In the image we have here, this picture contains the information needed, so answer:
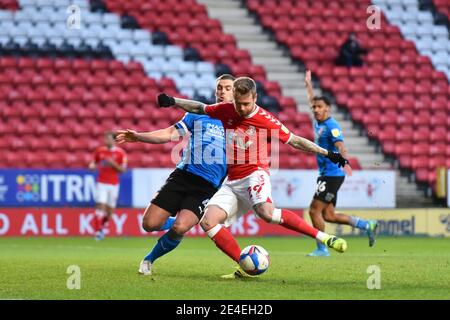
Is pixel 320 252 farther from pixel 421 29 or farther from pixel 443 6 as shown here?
pixel 443 6

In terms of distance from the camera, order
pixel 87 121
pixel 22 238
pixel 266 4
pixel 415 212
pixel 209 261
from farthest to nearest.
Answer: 1. pixel 266 4
2. pixel 87 121
3. pixel 415 212
4. pixel 22 238
5. pixel 209 261

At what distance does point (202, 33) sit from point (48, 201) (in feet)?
23.2

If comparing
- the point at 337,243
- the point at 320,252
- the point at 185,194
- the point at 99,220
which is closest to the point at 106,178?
the point at 99,220

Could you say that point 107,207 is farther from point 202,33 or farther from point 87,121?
point 202,33

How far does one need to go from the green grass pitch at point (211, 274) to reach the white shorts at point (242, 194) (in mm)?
741

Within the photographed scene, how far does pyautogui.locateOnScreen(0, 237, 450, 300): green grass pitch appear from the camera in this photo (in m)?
7.91

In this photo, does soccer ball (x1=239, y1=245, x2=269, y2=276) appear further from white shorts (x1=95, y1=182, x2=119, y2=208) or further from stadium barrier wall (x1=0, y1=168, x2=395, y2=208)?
stadium barrier wall (x1=0, y1=168, x2=395, y2=208)

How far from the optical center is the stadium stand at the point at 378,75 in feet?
73.4

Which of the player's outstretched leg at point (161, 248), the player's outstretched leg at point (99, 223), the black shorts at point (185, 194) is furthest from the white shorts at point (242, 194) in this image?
the player's outstretched leg at point (99, 223)

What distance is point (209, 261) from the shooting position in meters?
11.9

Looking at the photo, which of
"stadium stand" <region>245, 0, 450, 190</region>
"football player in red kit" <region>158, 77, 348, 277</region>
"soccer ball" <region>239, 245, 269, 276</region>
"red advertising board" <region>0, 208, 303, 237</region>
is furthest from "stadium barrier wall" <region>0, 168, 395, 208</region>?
"soccer ball" <region>239, 245, 269, 276</region>

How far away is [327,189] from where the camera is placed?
13.4 meters

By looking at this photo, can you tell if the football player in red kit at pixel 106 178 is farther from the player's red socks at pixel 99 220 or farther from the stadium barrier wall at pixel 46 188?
the stadium barrier wall at pixel 46 188

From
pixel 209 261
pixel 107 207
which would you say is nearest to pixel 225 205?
pixel 209 261
